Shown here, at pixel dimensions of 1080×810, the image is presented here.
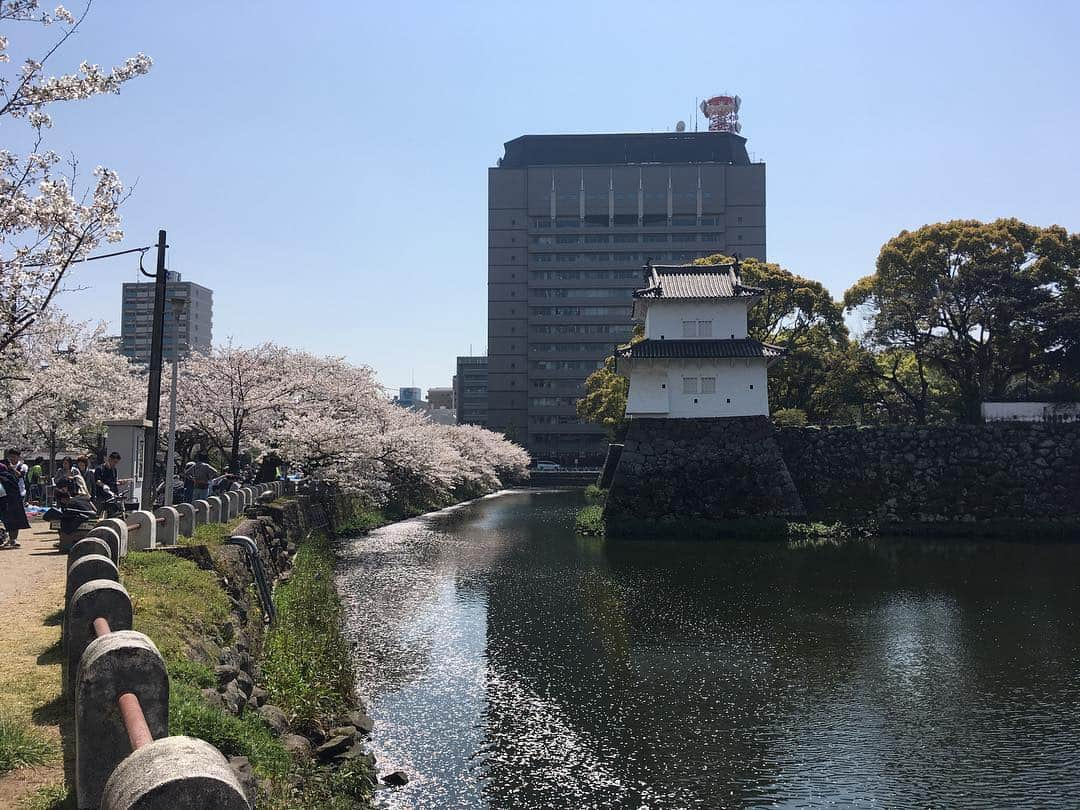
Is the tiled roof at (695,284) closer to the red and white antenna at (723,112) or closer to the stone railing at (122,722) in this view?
the stone railing at (122,722)

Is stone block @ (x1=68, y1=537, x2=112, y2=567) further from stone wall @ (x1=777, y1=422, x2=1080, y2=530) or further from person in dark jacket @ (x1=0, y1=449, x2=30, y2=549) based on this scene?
stone wall @ (x1=777, y1=422, x2=1080, y2=530)

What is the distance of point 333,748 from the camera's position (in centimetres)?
1052

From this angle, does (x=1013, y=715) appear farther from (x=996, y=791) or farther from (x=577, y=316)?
(x=577, y=316)

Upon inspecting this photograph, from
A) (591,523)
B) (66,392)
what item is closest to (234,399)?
(66,392)

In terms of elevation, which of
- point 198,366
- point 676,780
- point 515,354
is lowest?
point 676,780

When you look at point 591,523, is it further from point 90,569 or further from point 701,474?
point 90,569

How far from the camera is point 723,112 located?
373 feet

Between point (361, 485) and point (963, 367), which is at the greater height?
point (963, 367)

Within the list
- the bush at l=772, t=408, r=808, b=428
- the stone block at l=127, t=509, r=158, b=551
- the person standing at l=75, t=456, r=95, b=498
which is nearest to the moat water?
the stone block at l=127, t=509, r=158, b=551

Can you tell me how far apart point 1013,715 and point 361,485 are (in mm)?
27783

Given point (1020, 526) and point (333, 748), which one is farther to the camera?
point (1020, 526)

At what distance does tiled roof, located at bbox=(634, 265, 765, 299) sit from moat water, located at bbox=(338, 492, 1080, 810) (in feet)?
46.6

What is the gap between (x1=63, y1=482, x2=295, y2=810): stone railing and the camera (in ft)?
11.1

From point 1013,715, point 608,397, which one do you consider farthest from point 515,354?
point 1013,715
